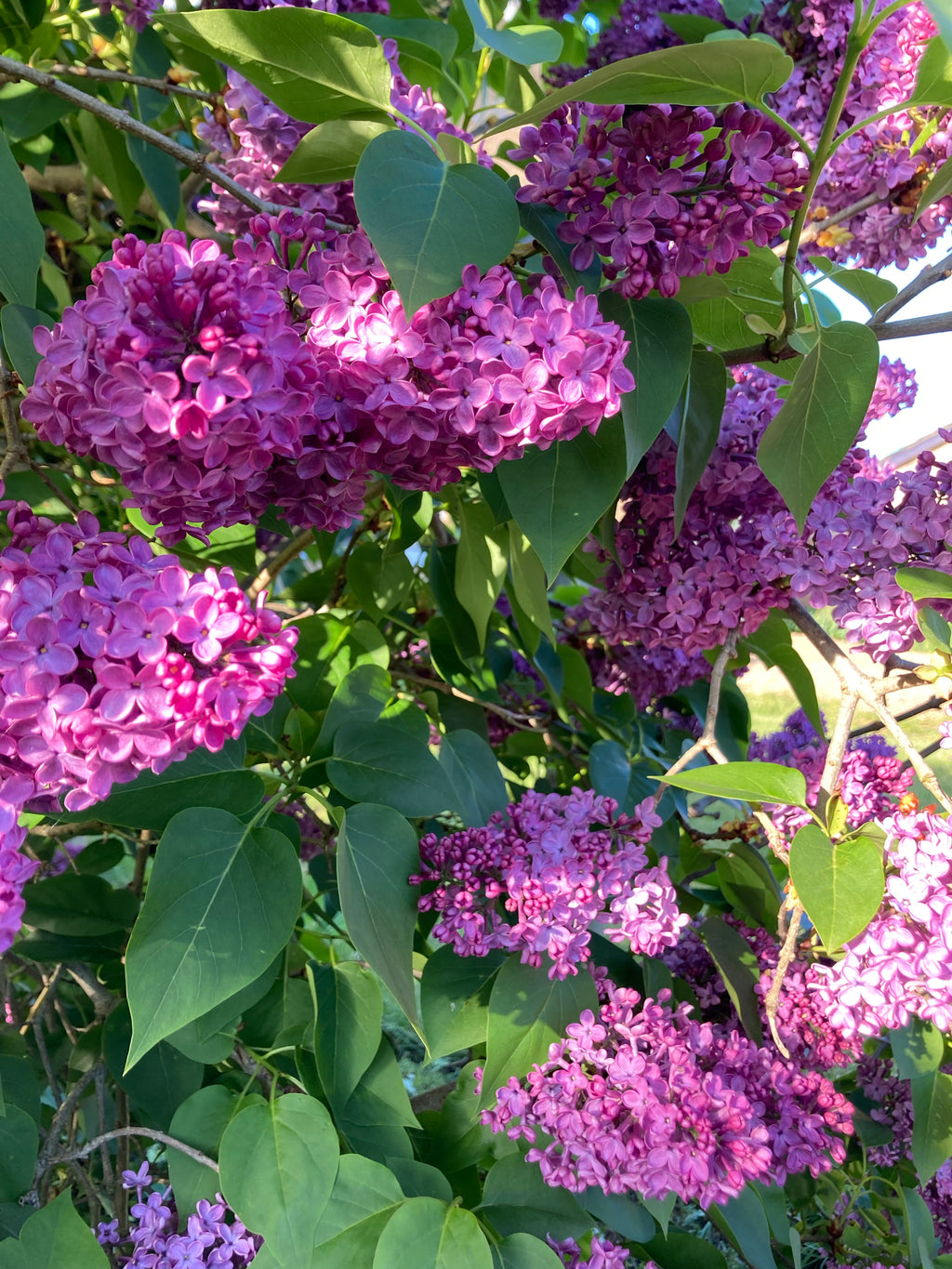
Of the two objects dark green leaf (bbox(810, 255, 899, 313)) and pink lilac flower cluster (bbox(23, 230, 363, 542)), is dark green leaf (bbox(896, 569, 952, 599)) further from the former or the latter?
pink lilac flower cluster (bbox(23, 230, 363, 542))

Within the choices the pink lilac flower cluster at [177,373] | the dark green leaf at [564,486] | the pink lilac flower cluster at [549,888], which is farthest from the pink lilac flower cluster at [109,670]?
the pink lilac flower cluster at [549,888]

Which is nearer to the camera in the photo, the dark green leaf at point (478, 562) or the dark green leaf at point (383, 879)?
the dark green leaf at point (383, 879)

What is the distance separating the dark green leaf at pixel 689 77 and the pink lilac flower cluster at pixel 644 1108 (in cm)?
46

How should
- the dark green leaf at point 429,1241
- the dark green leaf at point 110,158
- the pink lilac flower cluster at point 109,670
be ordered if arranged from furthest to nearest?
the dark green leaf at point 110,158
the dark green leaf at point 429,1241
the pink lilac flower cluster at point 109,670

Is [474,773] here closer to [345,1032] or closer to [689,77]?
[345,1032]

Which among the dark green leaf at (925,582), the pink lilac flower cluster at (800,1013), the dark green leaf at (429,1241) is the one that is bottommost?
the pink lilac flower cluster at (800,1013)

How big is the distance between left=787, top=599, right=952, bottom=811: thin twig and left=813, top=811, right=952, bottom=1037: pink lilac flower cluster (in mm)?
19

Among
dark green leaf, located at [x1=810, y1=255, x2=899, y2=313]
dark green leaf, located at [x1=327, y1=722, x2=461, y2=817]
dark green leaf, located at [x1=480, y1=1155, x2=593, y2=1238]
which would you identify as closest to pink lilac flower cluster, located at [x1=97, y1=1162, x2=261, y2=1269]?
dark green leaf, located at [x1=480, y1=1155, x2=593, y2=1238]

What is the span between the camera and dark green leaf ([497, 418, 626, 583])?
0.46m

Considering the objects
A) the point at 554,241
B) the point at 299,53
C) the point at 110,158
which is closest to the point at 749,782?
the point at 554,241

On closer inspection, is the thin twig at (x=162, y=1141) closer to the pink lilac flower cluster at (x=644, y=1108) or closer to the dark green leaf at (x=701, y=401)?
the pink lilac flower cluster at (x=644, y=1108)

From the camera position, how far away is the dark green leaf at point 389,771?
1.95 feet

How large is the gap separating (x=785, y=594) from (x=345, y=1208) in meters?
0.46

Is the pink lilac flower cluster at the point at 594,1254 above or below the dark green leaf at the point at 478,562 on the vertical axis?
below
